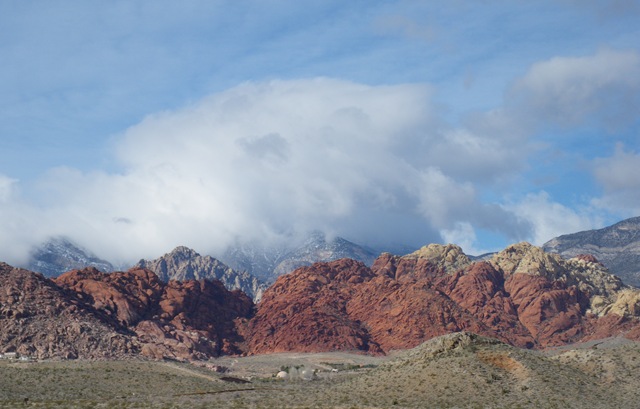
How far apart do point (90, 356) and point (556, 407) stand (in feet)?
436

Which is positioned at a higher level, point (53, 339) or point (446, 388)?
point (53, 339)

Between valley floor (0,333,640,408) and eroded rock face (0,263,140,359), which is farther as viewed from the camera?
eroded rock face (0,263,140,359)

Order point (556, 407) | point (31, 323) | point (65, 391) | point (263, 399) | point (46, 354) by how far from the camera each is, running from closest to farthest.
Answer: point (556, 407) < point (263, 399) < point (65, 391) < point (46, 354) < point (31, 323)

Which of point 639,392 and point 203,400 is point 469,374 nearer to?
point 639,392

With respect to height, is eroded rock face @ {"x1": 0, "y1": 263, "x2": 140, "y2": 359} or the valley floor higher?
eroded rock face @ {"x1": 0, "y1": 263, "x2": 140, "y2": 359}

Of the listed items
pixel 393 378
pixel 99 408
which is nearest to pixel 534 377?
pixel 393 378

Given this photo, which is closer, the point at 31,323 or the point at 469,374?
the point at 469,374

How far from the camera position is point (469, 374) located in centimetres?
8644

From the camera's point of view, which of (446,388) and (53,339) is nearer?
(446,388)

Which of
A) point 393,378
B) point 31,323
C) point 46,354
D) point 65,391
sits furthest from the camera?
point 31,323

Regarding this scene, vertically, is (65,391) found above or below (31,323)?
below

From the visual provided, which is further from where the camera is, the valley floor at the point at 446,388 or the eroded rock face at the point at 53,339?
the eroded rock face at the point at 53,339

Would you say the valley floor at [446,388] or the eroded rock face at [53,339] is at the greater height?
the eroded rock face at [53,339]

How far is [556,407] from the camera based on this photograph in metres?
78.6
